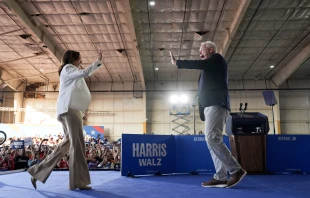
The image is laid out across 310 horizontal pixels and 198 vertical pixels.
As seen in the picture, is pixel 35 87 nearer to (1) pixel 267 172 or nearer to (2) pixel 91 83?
(2) pixel 91 83

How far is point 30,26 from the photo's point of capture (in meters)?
10.7

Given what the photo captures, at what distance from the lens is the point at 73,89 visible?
2.45m

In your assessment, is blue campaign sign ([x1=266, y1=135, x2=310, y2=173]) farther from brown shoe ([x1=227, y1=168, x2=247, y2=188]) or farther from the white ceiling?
the white ceiling

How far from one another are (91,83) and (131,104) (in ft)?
11.0

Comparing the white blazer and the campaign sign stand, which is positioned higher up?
the white blazer

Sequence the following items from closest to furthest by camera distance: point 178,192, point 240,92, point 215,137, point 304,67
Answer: point 178,192, point 215,137, point 304,67, point 240,92

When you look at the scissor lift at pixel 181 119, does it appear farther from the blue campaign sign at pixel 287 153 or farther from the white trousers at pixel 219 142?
the white trousers at pixel 219 142

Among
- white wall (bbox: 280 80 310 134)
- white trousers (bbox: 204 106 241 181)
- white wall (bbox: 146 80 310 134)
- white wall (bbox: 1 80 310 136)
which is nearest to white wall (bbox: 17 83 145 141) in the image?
white wall (bbox: 1 80 310 136)

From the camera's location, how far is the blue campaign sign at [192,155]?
3.85m

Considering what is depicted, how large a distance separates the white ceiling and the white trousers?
7.17 metres

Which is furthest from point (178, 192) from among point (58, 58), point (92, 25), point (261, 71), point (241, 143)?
point (261, 71)

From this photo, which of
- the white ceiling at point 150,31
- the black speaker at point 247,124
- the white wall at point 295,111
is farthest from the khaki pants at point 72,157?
the white wall at point 295,111

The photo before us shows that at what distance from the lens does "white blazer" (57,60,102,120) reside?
7.86 feet

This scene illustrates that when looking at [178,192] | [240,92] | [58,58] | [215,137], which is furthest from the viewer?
[240,92]
